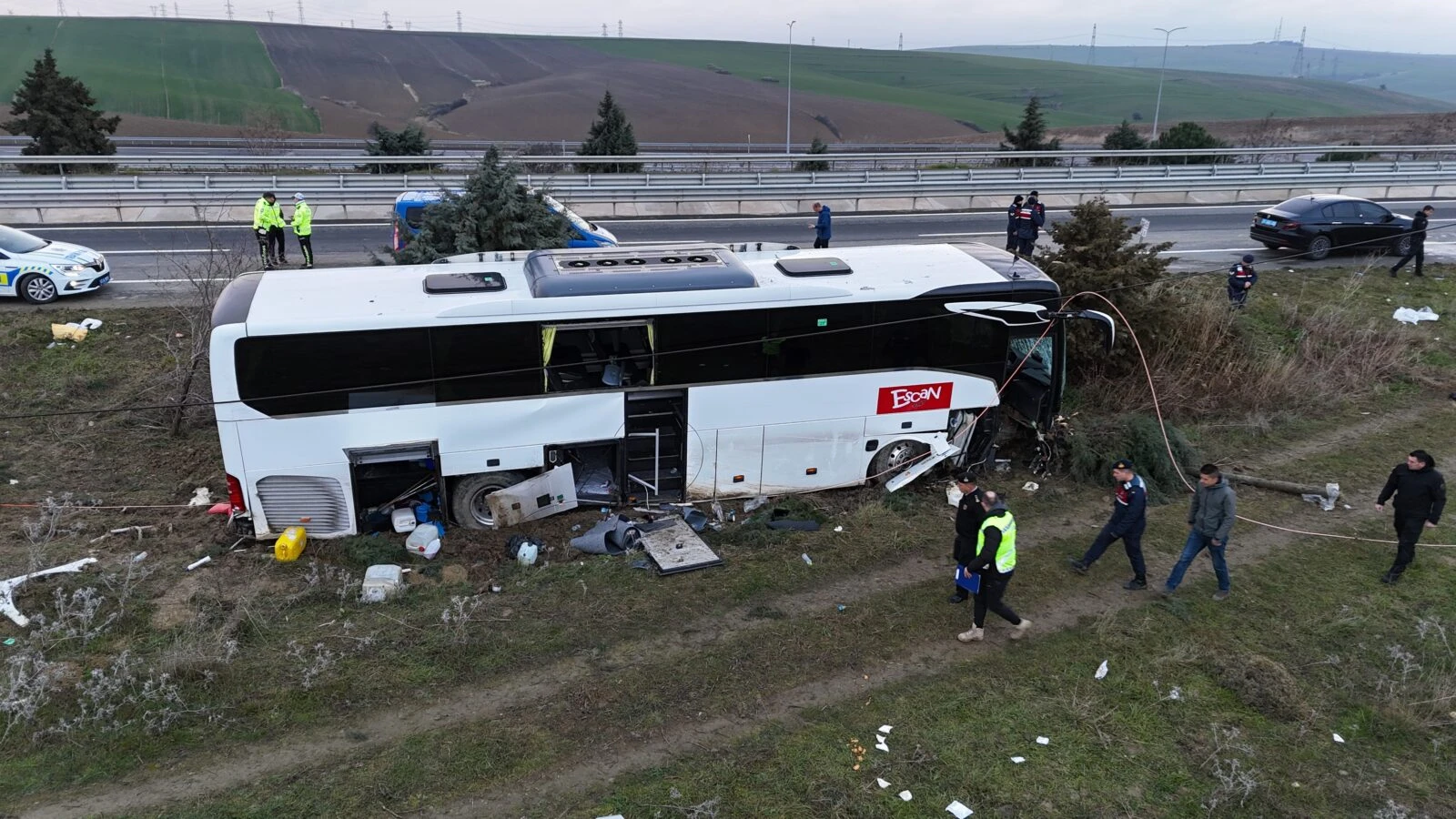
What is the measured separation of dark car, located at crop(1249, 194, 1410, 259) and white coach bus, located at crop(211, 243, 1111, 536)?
14.0 m

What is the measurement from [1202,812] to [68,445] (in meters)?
14.1

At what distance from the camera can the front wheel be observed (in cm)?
1669

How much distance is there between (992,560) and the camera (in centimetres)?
819

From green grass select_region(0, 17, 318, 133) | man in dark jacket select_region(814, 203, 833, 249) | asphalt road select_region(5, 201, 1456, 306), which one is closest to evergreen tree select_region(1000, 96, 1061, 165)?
asphalt road select_region(5, 201, 1456, 306)

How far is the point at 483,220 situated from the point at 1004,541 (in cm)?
1108

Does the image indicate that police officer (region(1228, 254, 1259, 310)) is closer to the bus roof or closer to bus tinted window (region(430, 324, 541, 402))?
the bus roof

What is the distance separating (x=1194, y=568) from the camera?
1016 centimetres

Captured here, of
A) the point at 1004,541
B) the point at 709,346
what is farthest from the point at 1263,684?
the point at 709,346

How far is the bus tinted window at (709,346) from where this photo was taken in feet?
34.0

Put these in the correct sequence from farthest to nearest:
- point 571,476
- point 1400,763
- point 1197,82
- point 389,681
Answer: point 1197,82 < point 571,476 < point 389,681 < point 1400,763

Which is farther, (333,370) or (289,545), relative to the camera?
(289,545)

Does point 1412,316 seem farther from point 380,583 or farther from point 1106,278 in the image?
point 380,583

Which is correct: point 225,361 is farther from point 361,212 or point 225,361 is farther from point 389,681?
point 361,212

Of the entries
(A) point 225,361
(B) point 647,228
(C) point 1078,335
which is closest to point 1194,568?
(C) point 1078,335
